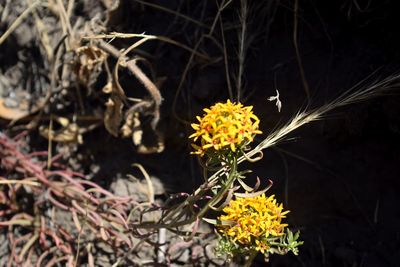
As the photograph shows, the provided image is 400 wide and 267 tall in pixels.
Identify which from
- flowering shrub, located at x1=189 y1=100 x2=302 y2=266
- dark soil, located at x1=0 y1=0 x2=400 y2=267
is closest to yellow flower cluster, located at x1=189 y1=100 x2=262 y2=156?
flowering shrub, located at x1=189 y1=100 x2=302 y2=266

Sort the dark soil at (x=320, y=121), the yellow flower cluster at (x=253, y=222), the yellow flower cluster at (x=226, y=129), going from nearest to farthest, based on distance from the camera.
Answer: the yellow flower cluster at (x=226, y=129) < the yellow flower cluster at (x=253, y=222) < the dark soil at (x=320, y=121)

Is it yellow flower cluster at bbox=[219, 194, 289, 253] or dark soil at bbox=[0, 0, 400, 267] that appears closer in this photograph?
yellow flower cluster at bbox=[219, 194, 289, 253]

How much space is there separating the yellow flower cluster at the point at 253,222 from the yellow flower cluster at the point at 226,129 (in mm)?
200

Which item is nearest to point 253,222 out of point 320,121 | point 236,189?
point 236,189

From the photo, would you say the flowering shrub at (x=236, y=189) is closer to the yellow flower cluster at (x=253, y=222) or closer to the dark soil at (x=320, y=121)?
the yellow flower cluster at (x=253, y=222)

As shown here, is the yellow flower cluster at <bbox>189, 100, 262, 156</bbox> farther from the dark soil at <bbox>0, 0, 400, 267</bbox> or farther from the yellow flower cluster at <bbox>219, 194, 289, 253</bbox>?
the dark soil at <bbox>0, 0, 400, 267</bbox>

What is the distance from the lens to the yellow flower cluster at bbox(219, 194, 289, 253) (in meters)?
1.48

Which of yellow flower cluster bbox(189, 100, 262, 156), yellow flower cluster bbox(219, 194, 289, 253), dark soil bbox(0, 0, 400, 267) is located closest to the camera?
yellow flower cluster bbox(189, 100, 262, 156)

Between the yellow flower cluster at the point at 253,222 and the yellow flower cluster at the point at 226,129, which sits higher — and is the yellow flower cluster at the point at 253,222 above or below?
below

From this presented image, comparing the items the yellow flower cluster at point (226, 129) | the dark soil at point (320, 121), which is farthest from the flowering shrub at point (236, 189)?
the dark soil at point (320, 121)

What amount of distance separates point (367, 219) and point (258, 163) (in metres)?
0.45

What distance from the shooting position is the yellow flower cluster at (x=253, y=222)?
148 cm

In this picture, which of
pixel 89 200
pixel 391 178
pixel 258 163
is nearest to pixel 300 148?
pixel 258 163

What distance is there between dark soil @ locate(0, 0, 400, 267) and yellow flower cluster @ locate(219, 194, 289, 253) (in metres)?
0.58
